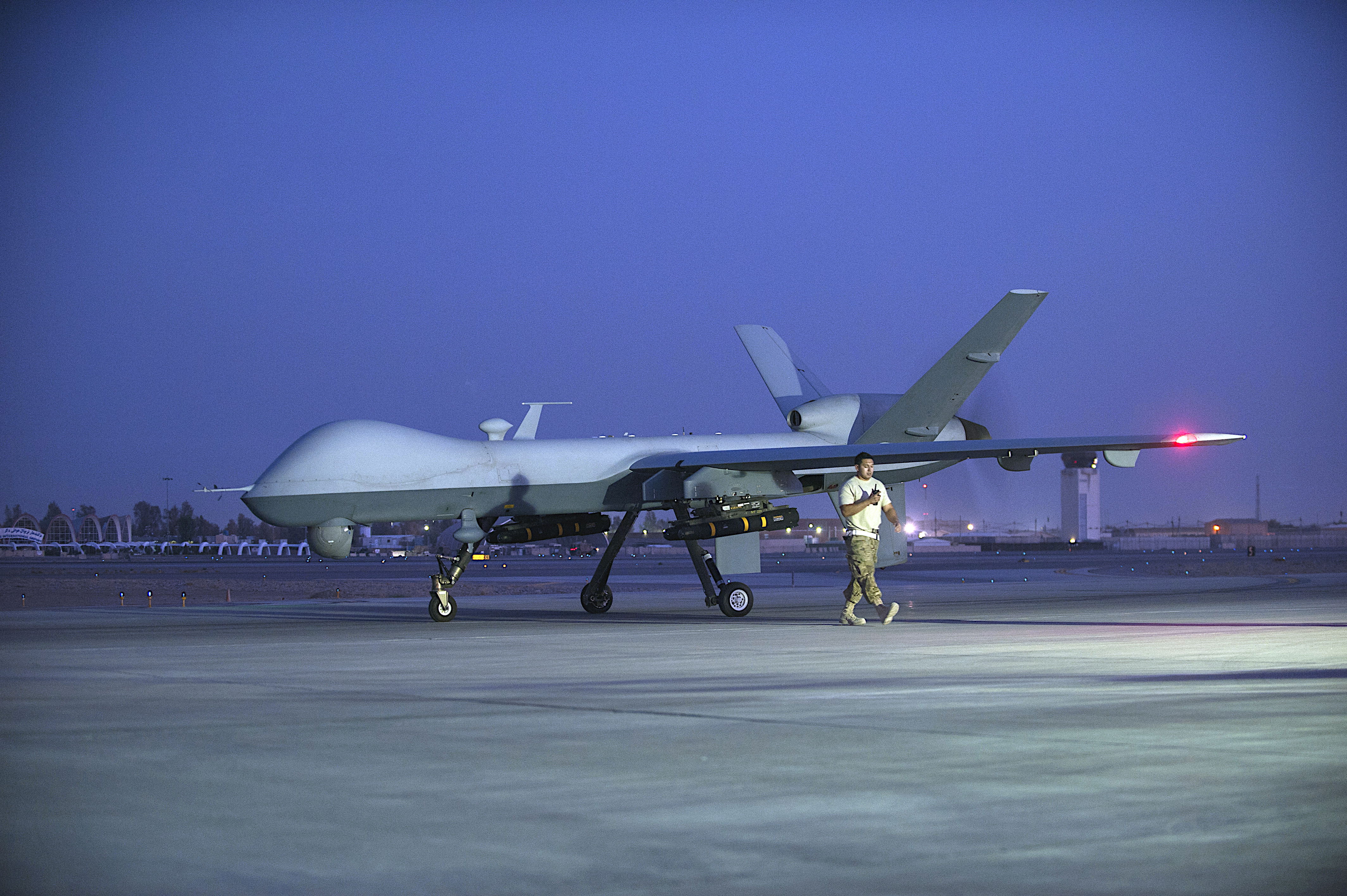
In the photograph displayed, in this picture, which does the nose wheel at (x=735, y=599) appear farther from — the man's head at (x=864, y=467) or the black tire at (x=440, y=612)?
the man's head at (x=864, y=467)

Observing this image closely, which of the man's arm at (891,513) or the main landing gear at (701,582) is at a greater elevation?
the man's arm at (891,513)

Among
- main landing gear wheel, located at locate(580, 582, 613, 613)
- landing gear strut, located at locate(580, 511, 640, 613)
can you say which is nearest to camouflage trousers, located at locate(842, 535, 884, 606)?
landing gear strut, located at locate(580, 511, 640, 613)

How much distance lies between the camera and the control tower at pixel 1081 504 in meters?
Answer: 168

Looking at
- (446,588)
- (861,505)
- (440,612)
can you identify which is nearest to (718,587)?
(446,588)

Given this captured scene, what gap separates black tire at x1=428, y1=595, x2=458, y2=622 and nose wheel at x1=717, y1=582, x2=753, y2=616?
4.66 meters

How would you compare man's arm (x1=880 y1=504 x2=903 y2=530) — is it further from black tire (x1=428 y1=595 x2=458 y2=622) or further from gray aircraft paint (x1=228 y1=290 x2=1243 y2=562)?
black tire (x1=428 y1=595 x2=458 y2=622)

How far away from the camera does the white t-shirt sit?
1941 cm

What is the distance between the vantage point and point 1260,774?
6.29 metres

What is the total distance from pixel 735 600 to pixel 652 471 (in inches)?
110

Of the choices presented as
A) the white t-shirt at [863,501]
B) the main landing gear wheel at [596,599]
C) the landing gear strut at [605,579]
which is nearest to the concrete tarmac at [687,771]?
the white t-shirt at [863,501]

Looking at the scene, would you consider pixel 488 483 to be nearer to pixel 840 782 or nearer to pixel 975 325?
pixel 975 325

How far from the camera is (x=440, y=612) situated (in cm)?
2362

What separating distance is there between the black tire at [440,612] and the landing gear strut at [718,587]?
4.22m

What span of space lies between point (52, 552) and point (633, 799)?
19937 centimetres
